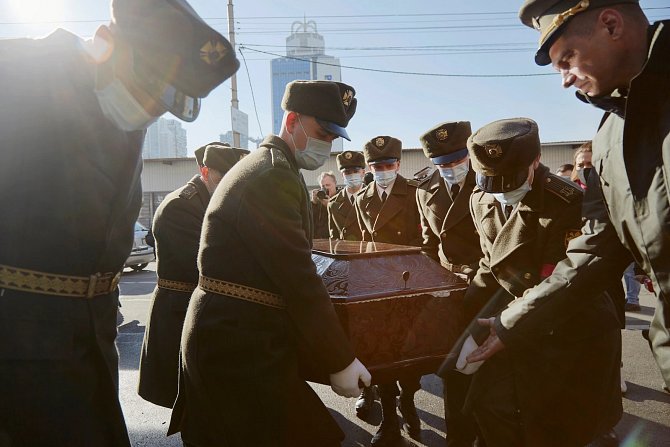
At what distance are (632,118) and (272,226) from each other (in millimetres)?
1061

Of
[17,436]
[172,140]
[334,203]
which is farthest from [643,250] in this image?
[172,140]

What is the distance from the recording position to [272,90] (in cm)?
10988

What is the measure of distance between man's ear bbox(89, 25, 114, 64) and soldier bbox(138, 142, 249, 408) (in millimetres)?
1638

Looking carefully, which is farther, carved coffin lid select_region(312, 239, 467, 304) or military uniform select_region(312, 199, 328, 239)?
military uniform select_region(312, 199, 328, 239)

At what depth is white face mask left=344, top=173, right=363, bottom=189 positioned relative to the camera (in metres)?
5.77

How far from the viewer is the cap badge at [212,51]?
55.2 inches

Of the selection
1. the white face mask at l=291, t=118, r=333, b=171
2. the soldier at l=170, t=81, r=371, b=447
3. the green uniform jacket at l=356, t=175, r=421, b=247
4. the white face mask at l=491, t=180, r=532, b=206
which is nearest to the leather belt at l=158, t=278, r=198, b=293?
the soldier at l=170, t=81, r=371, b=447

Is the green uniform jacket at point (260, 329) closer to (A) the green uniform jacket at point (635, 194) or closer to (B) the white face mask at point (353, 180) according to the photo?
(A) the green uniform jacket at point (635, 194)

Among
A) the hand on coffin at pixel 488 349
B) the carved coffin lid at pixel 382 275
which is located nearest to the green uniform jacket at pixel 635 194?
the hand on coffin at pixel 488 349

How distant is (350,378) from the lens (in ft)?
5.35

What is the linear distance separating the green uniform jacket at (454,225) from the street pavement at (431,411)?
1.14 m

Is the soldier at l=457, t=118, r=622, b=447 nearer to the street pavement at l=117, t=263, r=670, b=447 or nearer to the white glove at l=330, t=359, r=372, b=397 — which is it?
the white glove at l=330, t=359, r=372, b=397

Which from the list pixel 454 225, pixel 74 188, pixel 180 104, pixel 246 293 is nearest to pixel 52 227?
pixel 74 188

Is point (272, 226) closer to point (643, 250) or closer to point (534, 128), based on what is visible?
point (643, 250)
